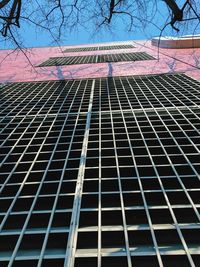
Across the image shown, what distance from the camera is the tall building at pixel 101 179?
146 cm

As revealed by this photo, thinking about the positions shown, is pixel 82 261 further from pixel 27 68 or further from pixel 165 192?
pixel 27 68

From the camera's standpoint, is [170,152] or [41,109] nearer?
[170,152]

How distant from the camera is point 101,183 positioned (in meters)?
2.00

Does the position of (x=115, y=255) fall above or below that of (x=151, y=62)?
above

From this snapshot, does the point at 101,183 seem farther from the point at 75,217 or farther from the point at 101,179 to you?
the point at 75,217

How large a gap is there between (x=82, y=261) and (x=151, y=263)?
314 millimetres

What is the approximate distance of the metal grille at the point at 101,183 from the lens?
4.78 ft

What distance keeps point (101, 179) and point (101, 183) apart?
1.6 inches

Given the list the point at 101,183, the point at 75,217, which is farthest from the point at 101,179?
the point at 75,217

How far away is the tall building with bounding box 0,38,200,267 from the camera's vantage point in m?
1.46

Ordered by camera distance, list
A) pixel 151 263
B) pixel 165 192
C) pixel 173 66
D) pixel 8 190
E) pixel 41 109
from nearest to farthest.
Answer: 1. pixel 151 263
2. pixel 165 192
3. pixel 8 190
4. pixel 41 109
5. pixel 173 66

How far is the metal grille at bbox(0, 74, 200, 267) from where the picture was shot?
4.78 feet

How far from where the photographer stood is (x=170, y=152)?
2.36 metres

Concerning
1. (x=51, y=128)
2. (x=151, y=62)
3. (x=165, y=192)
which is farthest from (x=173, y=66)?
(x=165, y=192)
